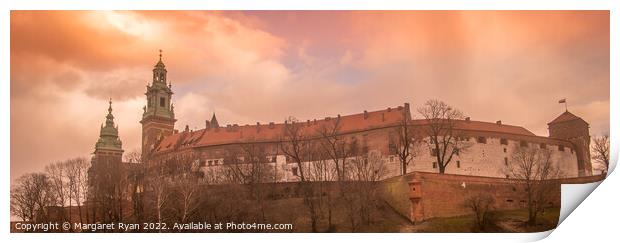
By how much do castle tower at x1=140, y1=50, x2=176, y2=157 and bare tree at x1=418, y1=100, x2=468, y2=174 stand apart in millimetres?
7577

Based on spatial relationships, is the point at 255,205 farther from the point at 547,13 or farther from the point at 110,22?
the point at 547,13

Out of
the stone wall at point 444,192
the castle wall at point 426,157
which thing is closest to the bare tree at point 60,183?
the castle wall at point 426,157

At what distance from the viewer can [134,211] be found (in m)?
21.4

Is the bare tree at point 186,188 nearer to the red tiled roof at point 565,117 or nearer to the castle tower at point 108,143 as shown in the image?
the castle tower at point 108,143

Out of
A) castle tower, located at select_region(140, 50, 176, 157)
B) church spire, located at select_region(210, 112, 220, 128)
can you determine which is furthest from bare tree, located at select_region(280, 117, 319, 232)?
castle tower, located at select_region(140, 50, 176, 157)

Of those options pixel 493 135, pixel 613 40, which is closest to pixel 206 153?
pixel 493 135

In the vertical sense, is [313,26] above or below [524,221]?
above

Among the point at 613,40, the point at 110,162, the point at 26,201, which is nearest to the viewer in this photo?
the point at 613,40

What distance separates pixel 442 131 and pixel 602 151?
17.9 feet

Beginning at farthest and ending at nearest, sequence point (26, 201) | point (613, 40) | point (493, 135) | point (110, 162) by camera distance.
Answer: point (493, 135) < point (110, 162) < point (26, 201) < point (613, 40)

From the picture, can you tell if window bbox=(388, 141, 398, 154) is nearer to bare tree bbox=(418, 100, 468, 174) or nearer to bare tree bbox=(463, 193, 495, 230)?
bare tree bbox=(418, 100, 468, 174)
